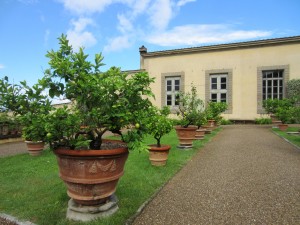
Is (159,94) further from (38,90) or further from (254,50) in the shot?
(38,90)

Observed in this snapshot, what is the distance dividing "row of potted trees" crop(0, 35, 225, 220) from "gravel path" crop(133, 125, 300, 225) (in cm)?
70

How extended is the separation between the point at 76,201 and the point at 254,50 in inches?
654

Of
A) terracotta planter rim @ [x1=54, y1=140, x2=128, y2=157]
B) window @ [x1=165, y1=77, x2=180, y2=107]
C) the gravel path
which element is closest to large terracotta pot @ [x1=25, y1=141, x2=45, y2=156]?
the gravel path

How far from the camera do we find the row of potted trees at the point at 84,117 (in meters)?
2.90

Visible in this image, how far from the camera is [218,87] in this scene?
1808 cm

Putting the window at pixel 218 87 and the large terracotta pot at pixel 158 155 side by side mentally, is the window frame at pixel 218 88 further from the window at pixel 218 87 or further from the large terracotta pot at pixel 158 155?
the large terracotta pot at pixel 158 155

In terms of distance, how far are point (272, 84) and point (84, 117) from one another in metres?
16.4

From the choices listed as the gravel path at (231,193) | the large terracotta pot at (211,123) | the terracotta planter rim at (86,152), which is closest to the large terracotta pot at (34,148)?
the gravel path at (231,193)

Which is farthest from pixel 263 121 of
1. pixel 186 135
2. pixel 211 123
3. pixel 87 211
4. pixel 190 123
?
pixel 87 211

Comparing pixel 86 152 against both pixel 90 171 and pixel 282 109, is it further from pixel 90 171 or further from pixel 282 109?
pixel 282 109

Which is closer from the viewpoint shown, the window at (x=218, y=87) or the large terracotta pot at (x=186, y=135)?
the large terracotta pot at (x=186, y=135)

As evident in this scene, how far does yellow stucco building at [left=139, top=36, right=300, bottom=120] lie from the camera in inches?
642

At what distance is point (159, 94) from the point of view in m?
19.5

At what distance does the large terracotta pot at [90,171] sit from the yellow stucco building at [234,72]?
15.5 m
